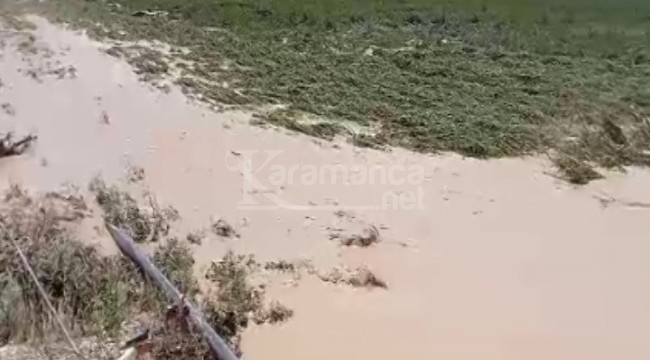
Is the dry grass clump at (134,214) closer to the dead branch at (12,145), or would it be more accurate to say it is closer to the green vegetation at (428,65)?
the dead branch at (12,145)

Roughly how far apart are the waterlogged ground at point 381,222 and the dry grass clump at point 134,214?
0.45 ft

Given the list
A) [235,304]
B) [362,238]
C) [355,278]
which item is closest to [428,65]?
[362,238]

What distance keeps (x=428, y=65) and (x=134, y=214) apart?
169 inches

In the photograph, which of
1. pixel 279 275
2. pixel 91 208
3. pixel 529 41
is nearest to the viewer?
pixel 279 275

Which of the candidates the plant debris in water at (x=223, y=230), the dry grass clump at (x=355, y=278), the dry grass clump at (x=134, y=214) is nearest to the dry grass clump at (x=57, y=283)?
the dry grass clump at (x=134, y=214)

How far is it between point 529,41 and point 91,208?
5852 millimetres

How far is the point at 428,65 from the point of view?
28.5 ft

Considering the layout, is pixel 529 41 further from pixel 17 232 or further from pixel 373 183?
pixel 17 232

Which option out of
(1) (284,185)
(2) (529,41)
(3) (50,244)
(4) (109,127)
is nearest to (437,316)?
(1) (284,185)

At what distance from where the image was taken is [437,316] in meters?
4.90

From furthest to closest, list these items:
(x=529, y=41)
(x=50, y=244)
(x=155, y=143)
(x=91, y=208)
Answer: (x=529, y=41) < (x=155, y=143) < (x=91, y=208) < (x=50, y=244)

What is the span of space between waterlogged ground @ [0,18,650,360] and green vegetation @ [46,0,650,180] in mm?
415

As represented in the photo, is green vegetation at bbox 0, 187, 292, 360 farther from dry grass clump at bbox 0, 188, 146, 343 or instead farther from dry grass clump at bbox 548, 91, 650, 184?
dry grass clump at bbox 548, 91, 650, 184

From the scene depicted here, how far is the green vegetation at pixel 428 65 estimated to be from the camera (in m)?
7.23
